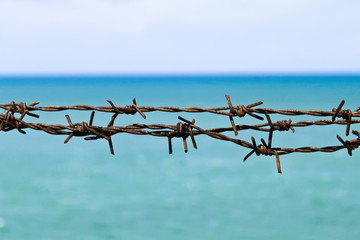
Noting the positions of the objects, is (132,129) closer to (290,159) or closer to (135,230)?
(135,230)

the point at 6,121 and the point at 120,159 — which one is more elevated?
the point at 6,121

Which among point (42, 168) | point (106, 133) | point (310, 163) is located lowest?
point (42, 168)

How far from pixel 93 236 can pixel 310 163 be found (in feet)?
34.3

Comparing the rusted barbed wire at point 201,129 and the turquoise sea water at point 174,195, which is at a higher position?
the rusted barbed wire at point 201,129

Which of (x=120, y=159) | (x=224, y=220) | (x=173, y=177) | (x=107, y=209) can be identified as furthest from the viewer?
(x=120, y=159)

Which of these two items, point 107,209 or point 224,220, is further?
point 107,209

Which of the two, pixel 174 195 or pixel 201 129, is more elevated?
pixel 201 129

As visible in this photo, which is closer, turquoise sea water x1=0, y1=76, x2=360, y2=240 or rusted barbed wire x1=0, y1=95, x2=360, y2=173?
rusted barbed wire x1=0, y1=95, x2=360, y2=173

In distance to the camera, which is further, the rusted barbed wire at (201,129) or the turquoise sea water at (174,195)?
the turquoise sea water at (174,195)

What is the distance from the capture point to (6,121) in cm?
188

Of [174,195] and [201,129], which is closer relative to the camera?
[201,129]

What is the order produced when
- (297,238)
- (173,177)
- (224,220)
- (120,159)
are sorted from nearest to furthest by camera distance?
(297,238) < (224,220) < (173,177) < (120,159)

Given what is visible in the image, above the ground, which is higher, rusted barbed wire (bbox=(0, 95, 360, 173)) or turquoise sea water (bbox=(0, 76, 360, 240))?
rusted barbed wire (bbox=(0, 95, 360, 173))

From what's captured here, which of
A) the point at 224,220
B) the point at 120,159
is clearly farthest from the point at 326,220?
the point at 120,159
